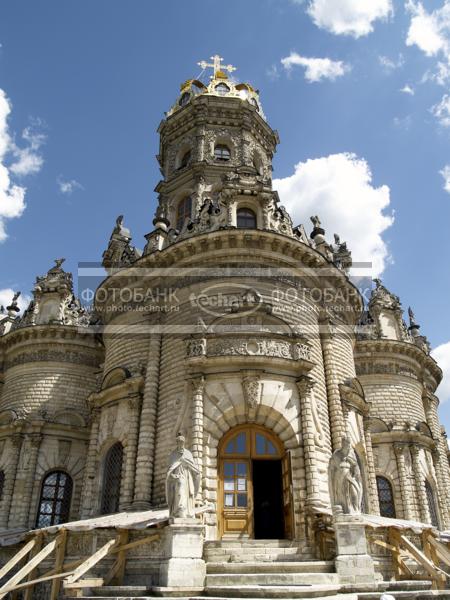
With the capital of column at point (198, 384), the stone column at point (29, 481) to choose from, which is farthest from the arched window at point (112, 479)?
the stone column at point (29, 481)

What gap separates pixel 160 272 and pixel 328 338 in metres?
7.40

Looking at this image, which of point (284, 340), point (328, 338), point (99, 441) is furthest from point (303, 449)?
point (99, 441)

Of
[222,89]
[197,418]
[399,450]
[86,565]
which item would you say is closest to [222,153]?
[222,89]

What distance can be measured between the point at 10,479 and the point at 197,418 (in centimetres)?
1179

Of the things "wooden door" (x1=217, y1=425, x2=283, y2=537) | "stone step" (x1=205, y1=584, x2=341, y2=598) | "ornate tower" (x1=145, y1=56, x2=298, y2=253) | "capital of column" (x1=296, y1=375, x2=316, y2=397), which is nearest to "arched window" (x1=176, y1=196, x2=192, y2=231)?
"ornate tower" (x1=145, y1=56, x2=298, y2=253)

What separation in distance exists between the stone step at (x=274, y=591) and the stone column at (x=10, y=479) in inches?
587

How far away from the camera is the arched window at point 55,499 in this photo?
2411 centimetres

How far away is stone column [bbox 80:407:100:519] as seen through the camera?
66.0ft

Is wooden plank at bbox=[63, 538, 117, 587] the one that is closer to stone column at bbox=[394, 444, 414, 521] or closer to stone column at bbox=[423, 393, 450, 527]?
stone column at bbox=[394, 444, 414, 521]

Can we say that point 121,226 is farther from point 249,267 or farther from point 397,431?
point 397,431

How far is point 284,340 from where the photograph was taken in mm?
19016

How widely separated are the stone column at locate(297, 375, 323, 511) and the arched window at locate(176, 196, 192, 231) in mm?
13617

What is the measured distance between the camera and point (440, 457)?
97.0ft

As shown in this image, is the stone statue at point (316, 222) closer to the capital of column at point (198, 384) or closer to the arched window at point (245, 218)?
the arched window at point (245, 218)
